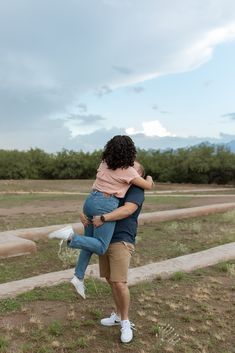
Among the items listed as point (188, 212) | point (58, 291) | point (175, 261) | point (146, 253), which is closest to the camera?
point (58, 291)

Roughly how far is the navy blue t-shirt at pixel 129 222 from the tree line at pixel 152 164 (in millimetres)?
27505

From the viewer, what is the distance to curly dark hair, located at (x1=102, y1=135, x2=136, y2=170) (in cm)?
382

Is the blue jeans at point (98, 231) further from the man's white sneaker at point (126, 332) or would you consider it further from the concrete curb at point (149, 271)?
the concrete curb at point (149, 271)

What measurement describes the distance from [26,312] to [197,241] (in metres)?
4.71

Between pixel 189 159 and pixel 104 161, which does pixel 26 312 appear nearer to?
pixel 104 161

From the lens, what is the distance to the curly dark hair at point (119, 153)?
382cm

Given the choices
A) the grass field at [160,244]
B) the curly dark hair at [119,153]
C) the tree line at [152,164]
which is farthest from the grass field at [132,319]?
the tree line at [152,164]

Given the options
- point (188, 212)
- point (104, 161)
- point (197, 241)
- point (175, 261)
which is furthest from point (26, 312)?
point (188, 212)

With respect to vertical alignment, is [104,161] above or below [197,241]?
above

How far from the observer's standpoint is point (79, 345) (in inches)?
150

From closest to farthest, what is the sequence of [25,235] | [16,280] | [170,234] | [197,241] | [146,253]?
[16,280] < [146,253] < [25,235] < [197,241] < [170,234]

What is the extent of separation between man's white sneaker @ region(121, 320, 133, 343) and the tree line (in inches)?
1084

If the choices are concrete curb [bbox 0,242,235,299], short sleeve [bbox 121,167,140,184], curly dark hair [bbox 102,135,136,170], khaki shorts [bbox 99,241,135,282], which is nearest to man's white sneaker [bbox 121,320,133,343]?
khaki shorts [bbox 99,241,135,282]

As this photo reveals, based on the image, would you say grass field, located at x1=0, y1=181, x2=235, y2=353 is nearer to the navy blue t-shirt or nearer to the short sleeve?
the navy blue t-shirt
